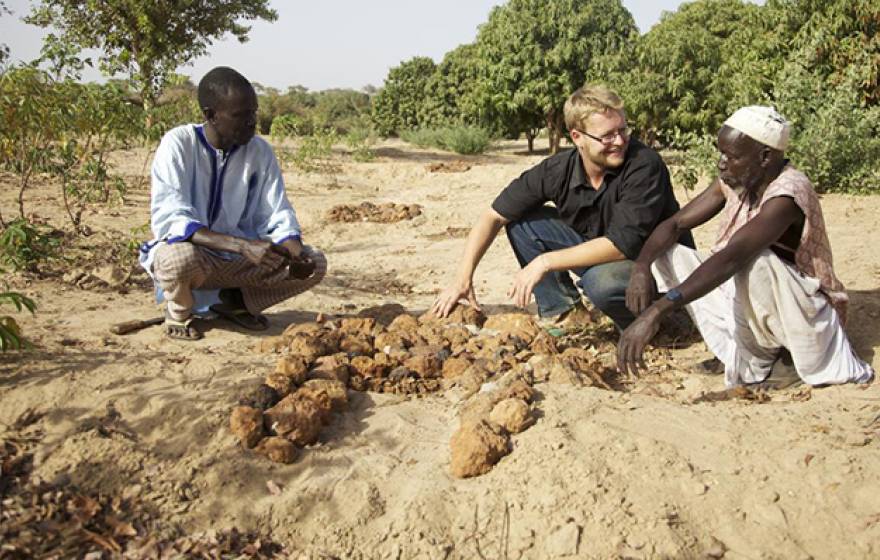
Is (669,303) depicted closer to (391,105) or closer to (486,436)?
(486,436)

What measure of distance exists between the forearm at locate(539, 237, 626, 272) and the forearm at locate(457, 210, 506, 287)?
409 mm

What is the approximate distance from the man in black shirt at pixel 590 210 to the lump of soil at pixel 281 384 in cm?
102

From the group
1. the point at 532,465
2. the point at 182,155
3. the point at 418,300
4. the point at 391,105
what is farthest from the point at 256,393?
the point at 391,105

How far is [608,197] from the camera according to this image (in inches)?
141

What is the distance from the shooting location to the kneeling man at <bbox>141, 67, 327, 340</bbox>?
347cm

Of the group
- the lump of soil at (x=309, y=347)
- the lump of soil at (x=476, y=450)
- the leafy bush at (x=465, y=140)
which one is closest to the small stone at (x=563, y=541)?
the lump of soil at (x=476, y=450)

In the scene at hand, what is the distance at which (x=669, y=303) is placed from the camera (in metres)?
2.96

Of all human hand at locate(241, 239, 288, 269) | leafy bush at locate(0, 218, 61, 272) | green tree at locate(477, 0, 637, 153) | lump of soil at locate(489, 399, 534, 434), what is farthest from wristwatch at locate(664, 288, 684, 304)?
green tree at locate(477, 0, 637, 153)

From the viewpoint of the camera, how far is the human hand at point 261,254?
11.2 ft

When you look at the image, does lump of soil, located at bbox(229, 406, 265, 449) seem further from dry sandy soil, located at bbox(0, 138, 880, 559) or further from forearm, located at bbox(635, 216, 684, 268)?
forearm, located at bbox(635, 216, 684, 268)

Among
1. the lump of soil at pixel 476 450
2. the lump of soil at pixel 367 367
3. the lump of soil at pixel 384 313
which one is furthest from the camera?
the lump of soil at pixel 384 313

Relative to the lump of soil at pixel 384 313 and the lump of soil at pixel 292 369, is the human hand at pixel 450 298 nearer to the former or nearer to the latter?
the lump of soil at pixel 384 313

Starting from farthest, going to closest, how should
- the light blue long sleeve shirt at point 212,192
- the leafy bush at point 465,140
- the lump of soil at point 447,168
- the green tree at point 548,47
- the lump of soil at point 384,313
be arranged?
the leafy bush at point 465,140 → the green tree at point 548,47 → the lump of soil at point 447,168 → the lump of soil at point 384,313 → the light blue long sleeve shirt at point 212,192

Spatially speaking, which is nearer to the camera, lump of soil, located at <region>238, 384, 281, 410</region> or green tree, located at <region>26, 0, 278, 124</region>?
lump of soil, located at <region>238, 384, 281, 410</region>
